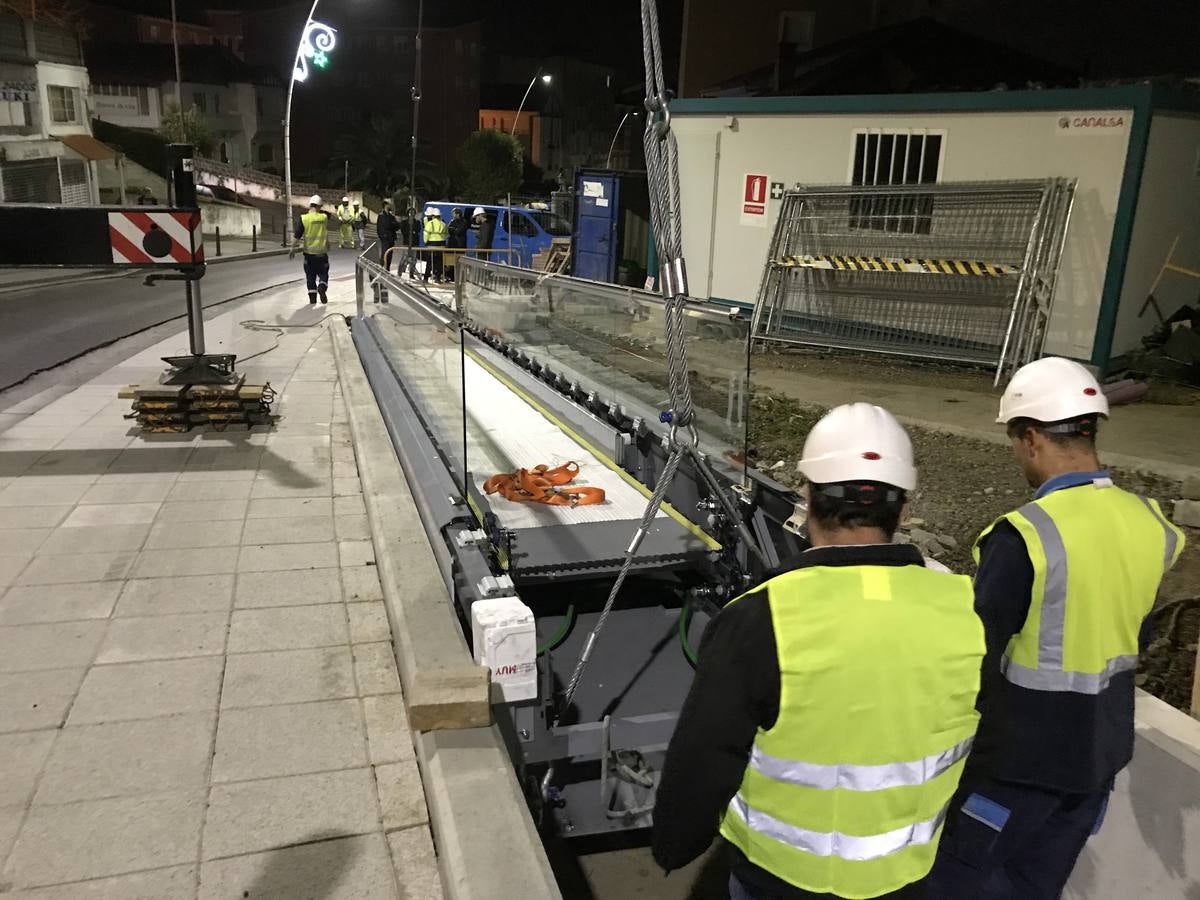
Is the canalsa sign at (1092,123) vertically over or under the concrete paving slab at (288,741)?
over

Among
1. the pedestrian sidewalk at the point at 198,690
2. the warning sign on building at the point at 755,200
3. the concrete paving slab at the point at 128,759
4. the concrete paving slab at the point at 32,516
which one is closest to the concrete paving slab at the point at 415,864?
the pedestrian sidewalk at the point at 198,690

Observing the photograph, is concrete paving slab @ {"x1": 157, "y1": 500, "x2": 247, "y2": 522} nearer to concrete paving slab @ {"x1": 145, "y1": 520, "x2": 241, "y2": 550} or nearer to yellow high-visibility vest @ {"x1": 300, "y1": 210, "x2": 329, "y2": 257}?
concrete paving slab @ {"x1": 145, "y1": 520, "x2": 241, "y2": 550}

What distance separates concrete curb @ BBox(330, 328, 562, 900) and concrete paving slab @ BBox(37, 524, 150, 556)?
158 cm

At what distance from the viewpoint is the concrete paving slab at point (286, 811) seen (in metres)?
2.92

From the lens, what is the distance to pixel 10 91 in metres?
27.4

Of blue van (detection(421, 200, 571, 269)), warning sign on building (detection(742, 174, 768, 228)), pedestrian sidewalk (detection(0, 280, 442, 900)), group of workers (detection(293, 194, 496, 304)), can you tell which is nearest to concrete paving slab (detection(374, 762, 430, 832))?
pedestrian sidewalk (detection(0, 280, 442, 900))

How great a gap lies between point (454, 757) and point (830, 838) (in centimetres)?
165

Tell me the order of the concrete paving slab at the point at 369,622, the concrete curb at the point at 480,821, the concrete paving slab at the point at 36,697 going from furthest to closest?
the concrete paving slab at the point at 369,622, the concrete paving slab at the point at 36,697, the concrete curb at the point at 480,821

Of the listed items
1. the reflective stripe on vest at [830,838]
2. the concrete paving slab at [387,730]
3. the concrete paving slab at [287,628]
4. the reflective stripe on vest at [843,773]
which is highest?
the reflective stripe on vest at [843,773]

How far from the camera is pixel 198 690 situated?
3.76 meters

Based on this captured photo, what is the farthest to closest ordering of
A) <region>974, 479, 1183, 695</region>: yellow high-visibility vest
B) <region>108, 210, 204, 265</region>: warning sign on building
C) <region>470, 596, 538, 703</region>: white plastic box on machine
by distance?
<region>108, 210, 204, 265</region>: warning sign on building < <region>470, 596, 538, 703</region>: white plastic box on machine < <region>974, 479, 1183, 695</region>: yellow high-visibility vest

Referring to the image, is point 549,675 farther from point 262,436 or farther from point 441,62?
point 441,62

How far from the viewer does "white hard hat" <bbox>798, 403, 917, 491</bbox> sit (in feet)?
5.97

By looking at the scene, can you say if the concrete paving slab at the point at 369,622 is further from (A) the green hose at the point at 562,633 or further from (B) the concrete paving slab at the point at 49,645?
(B) the concrete paving slab at the point at 49,645
